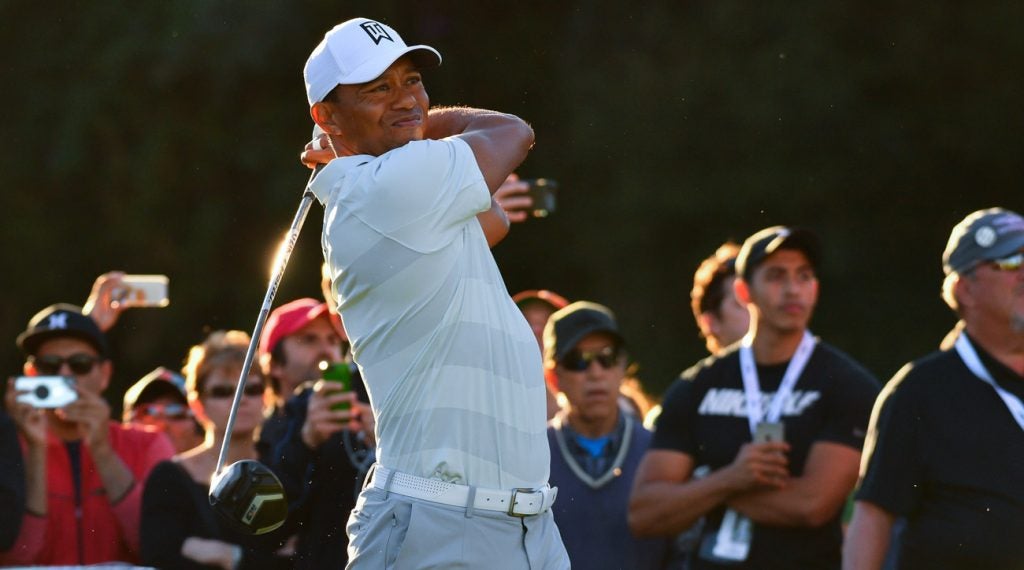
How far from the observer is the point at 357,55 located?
4.91 m

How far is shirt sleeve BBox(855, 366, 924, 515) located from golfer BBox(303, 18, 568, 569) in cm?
180

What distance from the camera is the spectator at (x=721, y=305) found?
Result: 28.2ft

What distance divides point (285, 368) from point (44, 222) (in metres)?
14.9

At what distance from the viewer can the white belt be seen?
475cm

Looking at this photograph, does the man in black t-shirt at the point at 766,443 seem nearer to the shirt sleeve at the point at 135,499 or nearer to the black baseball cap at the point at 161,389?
the shirt sleeve at the point at 135,499

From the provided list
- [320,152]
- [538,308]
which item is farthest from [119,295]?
[320,152]

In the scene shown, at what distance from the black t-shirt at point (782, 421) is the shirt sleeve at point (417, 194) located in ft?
8.15

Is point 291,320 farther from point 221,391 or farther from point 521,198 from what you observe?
point 521,198

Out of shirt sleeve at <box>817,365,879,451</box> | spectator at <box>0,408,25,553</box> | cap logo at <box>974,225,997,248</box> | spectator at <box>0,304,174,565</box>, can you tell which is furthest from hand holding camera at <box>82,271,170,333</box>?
cap logo at <box>974,225,997,248</box>

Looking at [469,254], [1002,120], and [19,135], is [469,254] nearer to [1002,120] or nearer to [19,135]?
[1002,120]

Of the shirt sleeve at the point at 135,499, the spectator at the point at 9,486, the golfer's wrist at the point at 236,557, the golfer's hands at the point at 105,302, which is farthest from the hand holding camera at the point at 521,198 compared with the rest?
the golfer's hands at the point at 105,302

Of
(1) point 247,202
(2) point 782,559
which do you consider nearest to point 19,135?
(1) point 247,202

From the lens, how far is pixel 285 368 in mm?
8039

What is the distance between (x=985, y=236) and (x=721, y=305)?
7.24 feet
